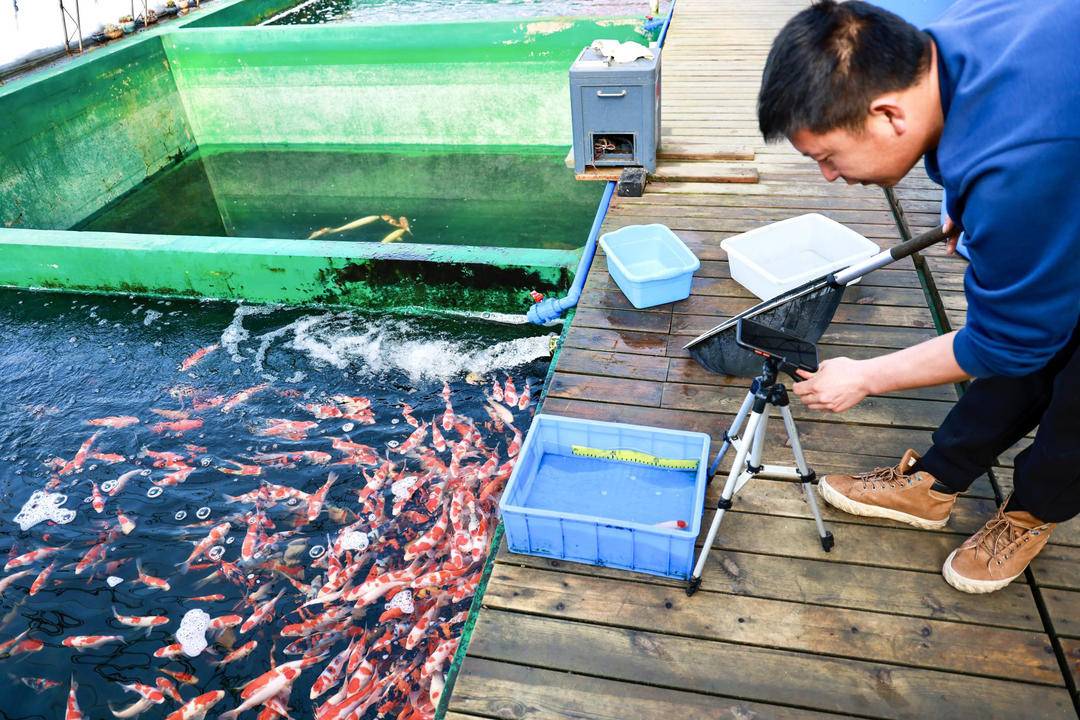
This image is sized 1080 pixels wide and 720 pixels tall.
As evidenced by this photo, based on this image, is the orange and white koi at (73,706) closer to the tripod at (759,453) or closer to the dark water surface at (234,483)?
the dark water surface at (234,483)

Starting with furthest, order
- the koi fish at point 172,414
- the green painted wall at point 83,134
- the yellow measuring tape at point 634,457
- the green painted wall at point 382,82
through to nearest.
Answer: the green painted wall at point 382,82 < the green painted wall at point 83,134 < the koi fish at point 172,414 < the yellow measuring tape at point 634,457

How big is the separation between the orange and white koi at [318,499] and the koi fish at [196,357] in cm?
186

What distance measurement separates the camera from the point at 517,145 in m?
9.98

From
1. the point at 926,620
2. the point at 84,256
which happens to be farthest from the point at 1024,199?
the point at 84,256

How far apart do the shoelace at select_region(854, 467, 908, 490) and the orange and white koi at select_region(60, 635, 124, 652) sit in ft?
11.7

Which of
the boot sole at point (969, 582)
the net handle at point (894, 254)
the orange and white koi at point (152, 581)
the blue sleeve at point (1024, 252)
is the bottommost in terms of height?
the orange and white koi at point (152, 581)

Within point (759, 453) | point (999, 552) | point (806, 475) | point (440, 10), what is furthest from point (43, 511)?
point (440, 10)

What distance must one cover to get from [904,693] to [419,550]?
2.35 metres

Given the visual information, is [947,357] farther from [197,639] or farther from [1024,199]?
[197,639]

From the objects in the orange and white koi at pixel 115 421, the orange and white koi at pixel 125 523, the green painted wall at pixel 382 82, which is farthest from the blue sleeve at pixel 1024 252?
the green painted wall at pixel 382 82

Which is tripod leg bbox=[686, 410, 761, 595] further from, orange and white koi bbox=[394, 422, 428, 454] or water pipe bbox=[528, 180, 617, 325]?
orange and white koi bbox=[394, 422, 428, 454]

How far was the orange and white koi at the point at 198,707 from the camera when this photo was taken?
9.66ft

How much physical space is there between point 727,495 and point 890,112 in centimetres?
126

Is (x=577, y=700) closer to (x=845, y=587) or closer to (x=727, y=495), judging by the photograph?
(x=727, y=495)
